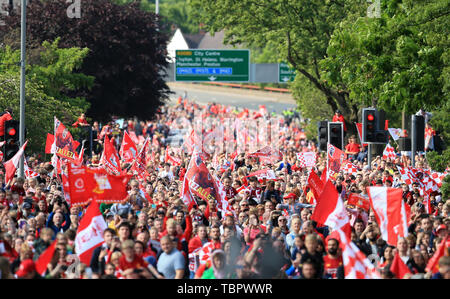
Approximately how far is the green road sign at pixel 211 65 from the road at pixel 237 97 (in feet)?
107

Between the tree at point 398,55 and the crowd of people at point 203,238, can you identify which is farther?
the tree at point 398,55

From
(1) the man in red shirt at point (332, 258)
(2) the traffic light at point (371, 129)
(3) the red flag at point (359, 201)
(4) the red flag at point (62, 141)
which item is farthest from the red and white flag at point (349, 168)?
(1) the man in red shirt at point (332, 258)

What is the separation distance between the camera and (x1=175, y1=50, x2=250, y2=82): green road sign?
58125 mm

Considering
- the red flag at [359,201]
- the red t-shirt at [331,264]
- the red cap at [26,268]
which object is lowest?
the red t-shirt at [331,264]

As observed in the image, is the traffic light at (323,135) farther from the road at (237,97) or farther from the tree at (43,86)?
the road at (237,97)

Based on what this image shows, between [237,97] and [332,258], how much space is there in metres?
92.3

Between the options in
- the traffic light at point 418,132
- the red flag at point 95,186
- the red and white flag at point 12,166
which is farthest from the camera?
the traffic light at point 418,132

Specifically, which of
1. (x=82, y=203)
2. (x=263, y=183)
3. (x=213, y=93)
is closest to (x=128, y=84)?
(x=263, y=183)

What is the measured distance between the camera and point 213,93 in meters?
110

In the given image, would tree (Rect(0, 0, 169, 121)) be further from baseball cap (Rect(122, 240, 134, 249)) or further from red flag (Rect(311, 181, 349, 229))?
baseball cap (Rect(122, 240, 134, 249))

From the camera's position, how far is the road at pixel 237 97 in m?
97.8

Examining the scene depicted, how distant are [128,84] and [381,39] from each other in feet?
104

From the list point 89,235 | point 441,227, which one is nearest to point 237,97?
point 441,227

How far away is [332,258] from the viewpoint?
543 inches
